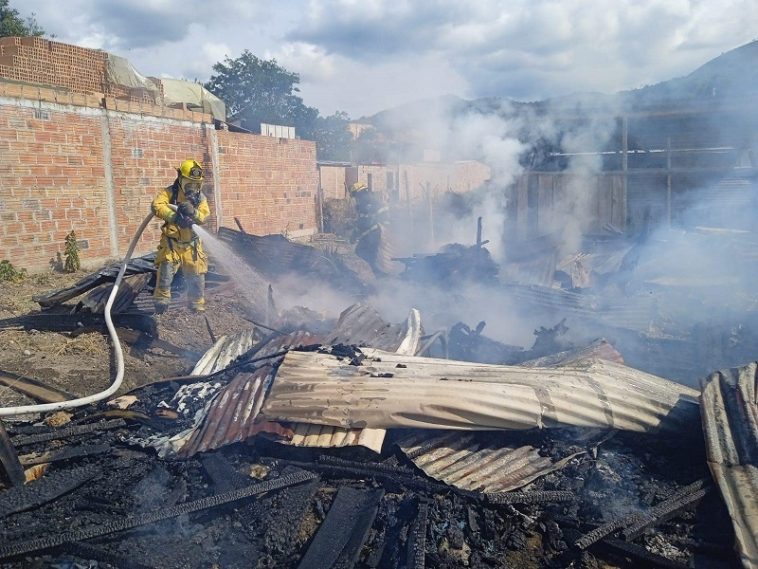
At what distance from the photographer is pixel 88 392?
16.6 ft

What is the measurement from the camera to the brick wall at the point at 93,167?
7961mm

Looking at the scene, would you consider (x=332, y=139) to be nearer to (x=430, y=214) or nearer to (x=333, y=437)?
(x=430, y=214)

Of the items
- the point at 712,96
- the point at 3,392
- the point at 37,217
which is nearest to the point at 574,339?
the point at 3,392

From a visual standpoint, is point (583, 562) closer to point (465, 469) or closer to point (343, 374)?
point (465, 469)

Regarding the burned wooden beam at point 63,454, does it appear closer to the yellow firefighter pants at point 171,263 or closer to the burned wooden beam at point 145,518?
the burned wooden beam at point 145,518

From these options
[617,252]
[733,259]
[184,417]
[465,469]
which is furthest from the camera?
[617,252]

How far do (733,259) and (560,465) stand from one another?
27.8 feet

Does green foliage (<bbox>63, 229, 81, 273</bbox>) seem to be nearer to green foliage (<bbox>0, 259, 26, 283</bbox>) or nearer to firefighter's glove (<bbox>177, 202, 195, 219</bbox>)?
green foliage (<bbox>0, 259, 26, 283</bbox>)

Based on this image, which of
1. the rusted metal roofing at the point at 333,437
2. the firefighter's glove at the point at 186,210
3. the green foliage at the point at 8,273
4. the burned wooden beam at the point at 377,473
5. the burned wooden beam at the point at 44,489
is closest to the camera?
the burned wooden beam at the point at 44,489

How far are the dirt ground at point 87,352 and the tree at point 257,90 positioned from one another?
29.3 metres

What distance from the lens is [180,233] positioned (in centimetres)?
684

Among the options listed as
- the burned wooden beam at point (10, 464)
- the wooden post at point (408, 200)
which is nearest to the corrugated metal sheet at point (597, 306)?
the burned wooden beam at point (10, 464)

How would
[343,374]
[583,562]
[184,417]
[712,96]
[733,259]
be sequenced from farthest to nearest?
[712,96] < [733,259] < [184,417] < [343,374] < [583,562]

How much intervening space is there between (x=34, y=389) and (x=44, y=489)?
1697mm
